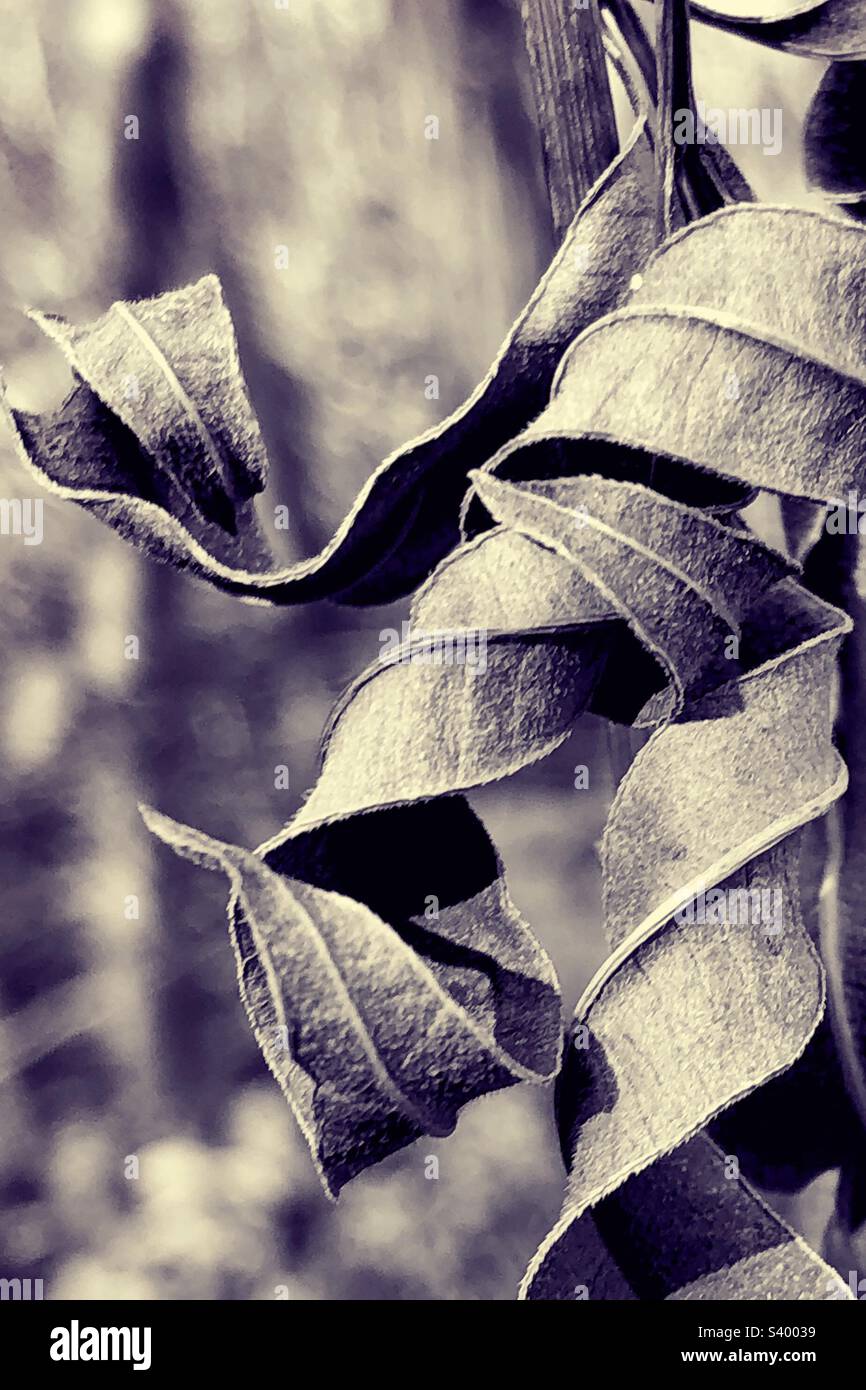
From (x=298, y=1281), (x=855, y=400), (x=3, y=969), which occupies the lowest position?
(x=298, y=1281)

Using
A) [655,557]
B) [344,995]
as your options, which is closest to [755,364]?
[655,557]


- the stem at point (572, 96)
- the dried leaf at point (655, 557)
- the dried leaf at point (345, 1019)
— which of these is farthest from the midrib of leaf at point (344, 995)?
the stem at point (572, 96)

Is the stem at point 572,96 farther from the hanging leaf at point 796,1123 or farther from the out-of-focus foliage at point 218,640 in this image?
the hanging leaf at point 796,1123

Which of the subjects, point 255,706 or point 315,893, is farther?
point 255,706

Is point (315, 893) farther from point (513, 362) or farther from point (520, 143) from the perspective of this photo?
point (520, 143)

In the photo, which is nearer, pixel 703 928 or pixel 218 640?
pixel 703 928

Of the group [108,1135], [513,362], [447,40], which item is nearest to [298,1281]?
[108,1135]

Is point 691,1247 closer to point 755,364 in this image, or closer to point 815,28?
point 755,364
